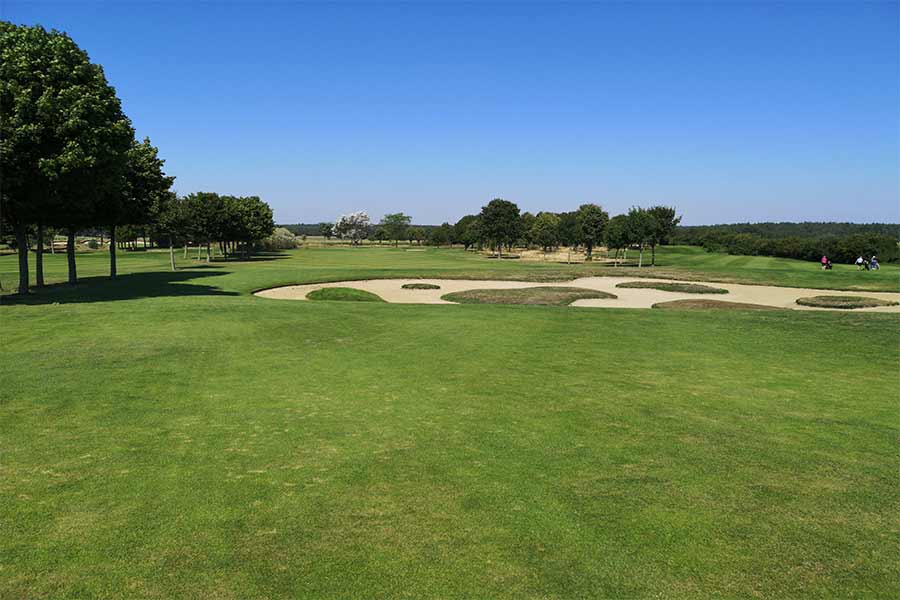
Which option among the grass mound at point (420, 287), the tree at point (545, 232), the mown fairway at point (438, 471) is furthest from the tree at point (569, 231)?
the mown fairway at point (438, 471)

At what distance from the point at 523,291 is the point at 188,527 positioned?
3723 cm

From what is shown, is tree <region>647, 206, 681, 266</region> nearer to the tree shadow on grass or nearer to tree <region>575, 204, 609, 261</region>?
tree <region>575, 204, 609, 261</region>

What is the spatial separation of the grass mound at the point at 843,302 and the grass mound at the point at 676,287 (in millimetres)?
7051

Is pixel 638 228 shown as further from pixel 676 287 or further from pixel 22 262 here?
pixel 22 262

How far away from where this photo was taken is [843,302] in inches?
1423

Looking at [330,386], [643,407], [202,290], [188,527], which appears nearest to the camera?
[188,527]

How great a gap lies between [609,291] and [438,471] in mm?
39564

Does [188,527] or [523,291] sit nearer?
[188,527]

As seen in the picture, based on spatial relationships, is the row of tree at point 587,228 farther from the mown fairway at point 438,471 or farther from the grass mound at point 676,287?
the mown fairway at point 438,471

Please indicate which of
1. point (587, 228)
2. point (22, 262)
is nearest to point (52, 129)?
point (22, 262)

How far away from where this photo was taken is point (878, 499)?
823 cm

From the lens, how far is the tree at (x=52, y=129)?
85.6 ft

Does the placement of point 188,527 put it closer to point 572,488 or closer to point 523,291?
point 572,488

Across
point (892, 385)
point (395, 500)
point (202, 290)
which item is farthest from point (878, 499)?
point (202, 290)
